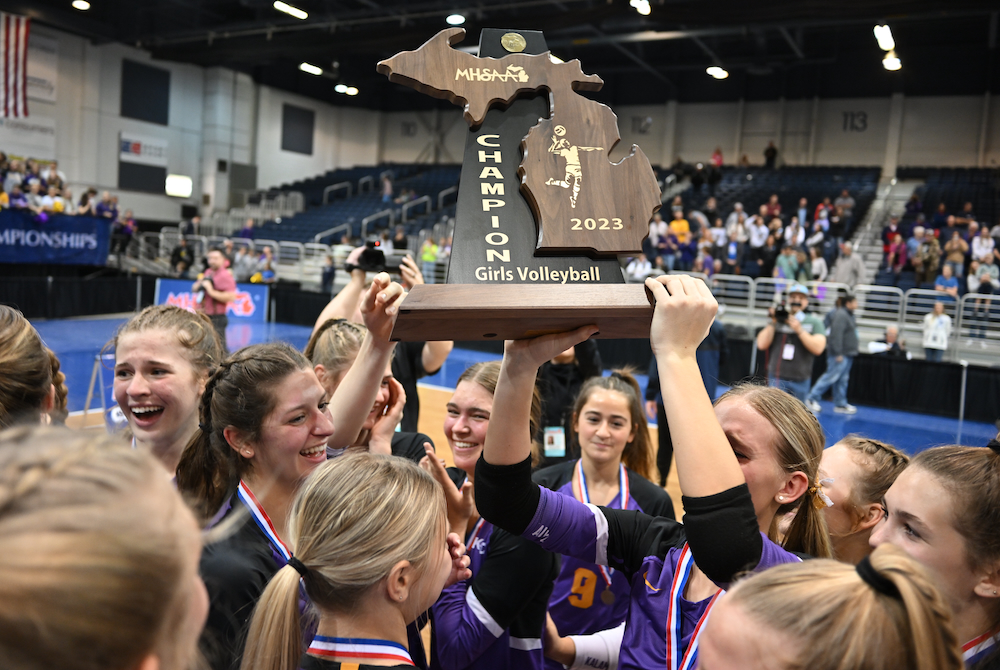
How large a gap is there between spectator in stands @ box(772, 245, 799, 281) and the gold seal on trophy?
39.8ft

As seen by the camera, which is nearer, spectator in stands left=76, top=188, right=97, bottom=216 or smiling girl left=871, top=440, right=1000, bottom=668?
smiling girl left=871, top=440, right=1000, bottom=668

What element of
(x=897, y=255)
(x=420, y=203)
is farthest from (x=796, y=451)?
(x=420, y=203)

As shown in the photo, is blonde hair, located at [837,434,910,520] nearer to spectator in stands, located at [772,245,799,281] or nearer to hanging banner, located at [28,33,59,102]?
spectator in stands, located at [772,245,799,281]

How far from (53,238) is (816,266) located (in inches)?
547

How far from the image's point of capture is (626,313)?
1295mm

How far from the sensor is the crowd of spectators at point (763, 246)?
12945 mm

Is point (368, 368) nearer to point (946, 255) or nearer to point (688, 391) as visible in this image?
point (688, 391)

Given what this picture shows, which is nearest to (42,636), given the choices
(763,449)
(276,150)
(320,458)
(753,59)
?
(320,458)

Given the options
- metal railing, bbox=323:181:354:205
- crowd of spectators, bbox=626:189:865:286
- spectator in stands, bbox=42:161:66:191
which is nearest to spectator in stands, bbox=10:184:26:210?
spectator in stands, bbox=42:161:66:191

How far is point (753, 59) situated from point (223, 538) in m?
20.5

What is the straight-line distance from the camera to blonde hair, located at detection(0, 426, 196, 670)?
2.27 feet

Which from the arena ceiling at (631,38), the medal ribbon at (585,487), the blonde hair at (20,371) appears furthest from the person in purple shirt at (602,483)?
the arena ceiling at (631,38)

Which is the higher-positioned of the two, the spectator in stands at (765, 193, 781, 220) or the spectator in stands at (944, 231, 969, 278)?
the spectator in stands at (765, 193, 781, 220)

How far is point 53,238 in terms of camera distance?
13234mm
